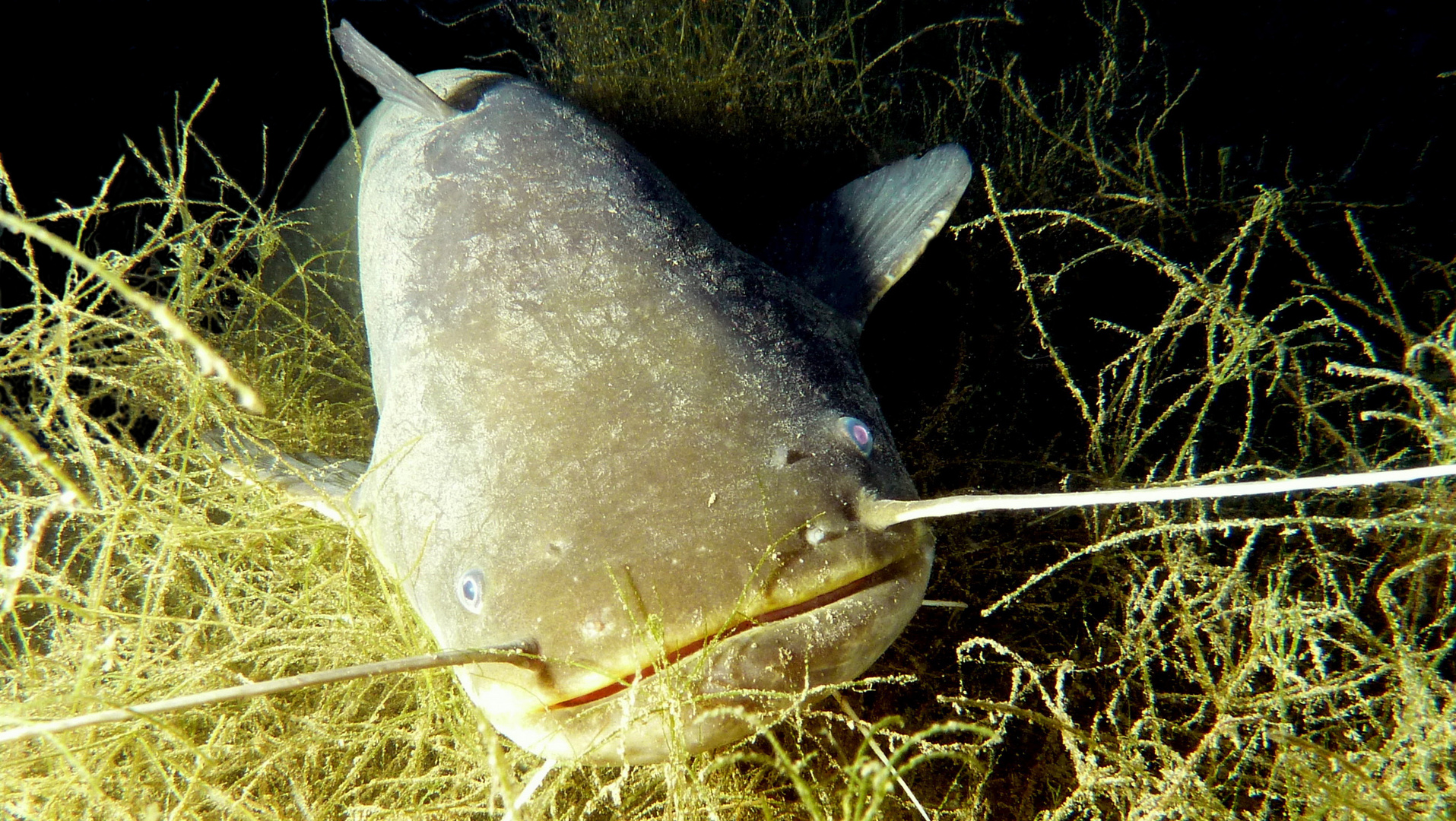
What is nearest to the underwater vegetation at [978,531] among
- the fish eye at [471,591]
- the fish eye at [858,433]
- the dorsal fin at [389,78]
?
the fish eye at [471,591]

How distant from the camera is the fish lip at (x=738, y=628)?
4.82 feet

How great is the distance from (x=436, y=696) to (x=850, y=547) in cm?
121

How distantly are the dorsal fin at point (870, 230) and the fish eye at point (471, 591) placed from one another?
145cm

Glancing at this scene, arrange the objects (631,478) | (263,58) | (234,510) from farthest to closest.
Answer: (263,58), (234,510), (631,478)

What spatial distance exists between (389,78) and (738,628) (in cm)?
273

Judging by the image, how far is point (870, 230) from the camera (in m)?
2.72

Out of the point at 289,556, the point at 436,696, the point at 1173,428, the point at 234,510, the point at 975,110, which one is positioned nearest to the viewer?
the point at 436,696

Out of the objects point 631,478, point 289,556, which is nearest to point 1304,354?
point 631,478

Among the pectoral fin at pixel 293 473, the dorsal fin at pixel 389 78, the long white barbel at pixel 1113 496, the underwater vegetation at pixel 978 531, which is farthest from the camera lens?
the dorsal fin at pixel 389 78

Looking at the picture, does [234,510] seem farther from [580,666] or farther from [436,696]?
[580,666]

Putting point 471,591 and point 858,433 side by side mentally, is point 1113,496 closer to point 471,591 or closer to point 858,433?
point 858,433

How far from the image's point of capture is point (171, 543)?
6.84 feet

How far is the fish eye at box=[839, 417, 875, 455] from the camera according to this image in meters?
1.80

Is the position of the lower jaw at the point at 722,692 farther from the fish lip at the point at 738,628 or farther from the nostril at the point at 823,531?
the nostril at the point at 823,531
